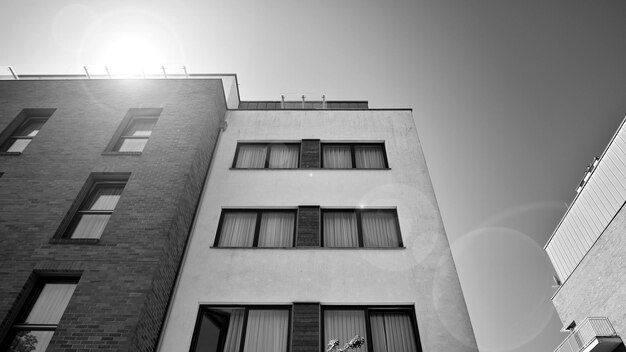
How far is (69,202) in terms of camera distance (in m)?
9.85

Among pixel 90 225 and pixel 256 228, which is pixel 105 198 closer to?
pixel 90 225

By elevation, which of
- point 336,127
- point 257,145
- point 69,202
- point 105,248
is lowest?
point 105,248

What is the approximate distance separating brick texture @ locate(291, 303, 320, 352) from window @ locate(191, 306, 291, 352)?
0.28m

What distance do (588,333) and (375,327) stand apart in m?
14.5

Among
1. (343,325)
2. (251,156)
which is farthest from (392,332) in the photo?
(251,156)

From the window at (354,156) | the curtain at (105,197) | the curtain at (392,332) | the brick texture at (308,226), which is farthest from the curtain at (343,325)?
the curtain at (105,197)

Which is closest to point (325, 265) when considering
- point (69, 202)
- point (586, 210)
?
point (69, 202)

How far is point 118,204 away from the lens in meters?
9.80

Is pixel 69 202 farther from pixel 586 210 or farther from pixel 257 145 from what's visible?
pixel 586 210

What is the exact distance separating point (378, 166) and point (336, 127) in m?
2.68

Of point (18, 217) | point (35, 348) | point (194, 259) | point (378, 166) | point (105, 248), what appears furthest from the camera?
point (378, 166)

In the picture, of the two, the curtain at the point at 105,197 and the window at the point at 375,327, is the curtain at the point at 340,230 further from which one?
the curtain at the point at 105,197

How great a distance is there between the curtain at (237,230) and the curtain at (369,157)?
15.2 feet

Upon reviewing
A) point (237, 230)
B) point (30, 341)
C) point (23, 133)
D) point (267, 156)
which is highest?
point (267, 156)
